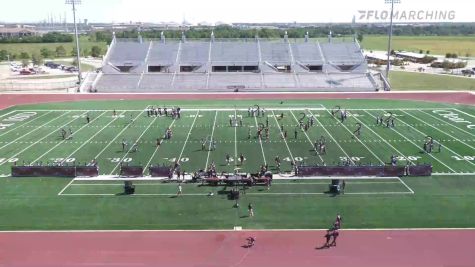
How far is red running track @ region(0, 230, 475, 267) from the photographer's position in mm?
17531

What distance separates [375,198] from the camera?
2366cm

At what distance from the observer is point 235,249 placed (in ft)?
60.6

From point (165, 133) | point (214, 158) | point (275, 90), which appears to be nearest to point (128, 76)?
point (275, 90)

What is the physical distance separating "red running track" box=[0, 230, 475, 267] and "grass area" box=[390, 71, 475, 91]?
4454 cm

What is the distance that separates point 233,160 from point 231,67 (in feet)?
130

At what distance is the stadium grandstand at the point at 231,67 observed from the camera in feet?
200

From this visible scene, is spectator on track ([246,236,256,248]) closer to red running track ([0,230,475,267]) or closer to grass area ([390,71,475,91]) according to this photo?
red running track ([0,230,475,267])

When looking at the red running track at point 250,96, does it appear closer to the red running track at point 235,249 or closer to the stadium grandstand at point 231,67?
the stadium grandstand at point 231,67

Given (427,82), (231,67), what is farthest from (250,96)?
(427,82)

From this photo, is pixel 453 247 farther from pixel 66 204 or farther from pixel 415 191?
pixel 66 204

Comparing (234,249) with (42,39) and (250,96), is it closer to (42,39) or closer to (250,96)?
(250,96)

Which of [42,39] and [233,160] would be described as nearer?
[233,160]

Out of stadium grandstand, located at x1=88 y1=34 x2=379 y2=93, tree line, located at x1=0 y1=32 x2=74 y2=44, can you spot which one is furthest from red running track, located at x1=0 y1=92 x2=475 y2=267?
tree line, located at x1=0 y1=32 x2=74 y2=44

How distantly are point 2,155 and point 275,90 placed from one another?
36157 millimetres
